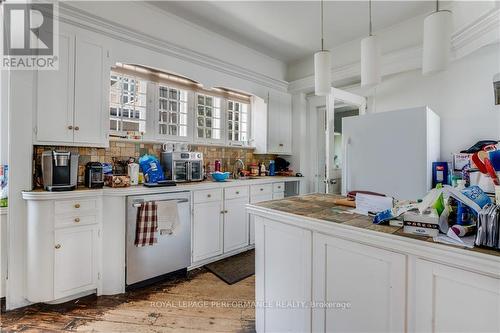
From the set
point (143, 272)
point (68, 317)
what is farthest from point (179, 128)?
point (68, 317)

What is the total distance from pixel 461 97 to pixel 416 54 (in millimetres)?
706

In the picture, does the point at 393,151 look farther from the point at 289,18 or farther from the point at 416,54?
the point at 289,18

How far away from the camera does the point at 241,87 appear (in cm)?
357

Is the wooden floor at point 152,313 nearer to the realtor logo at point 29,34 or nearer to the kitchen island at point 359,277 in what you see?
the kitchen island at point 359,277

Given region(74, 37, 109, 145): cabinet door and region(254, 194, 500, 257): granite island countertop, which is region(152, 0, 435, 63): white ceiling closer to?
region(74, 37, 109, 145): cabinet door

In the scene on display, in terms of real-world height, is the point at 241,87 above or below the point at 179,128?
above

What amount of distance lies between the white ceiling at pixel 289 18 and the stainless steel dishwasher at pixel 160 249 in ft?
6.70

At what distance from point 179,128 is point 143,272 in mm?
1736

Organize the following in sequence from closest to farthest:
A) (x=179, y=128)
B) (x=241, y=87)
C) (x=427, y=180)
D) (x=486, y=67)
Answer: (x=427, y=180) → (x=486, y=67) → (x=179, y=128) → (x=241, y=87)

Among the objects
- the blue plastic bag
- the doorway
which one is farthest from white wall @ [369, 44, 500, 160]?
the blue plastic bag

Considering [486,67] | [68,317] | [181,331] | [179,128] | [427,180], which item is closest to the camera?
[181,331]

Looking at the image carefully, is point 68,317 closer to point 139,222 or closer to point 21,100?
point 139,222

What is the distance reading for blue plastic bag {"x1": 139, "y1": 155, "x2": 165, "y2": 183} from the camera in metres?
2.63

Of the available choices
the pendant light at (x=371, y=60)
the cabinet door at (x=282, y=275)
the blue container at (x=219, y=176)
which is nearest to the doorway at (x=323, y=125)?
the blue container at (x=219, y=176)
